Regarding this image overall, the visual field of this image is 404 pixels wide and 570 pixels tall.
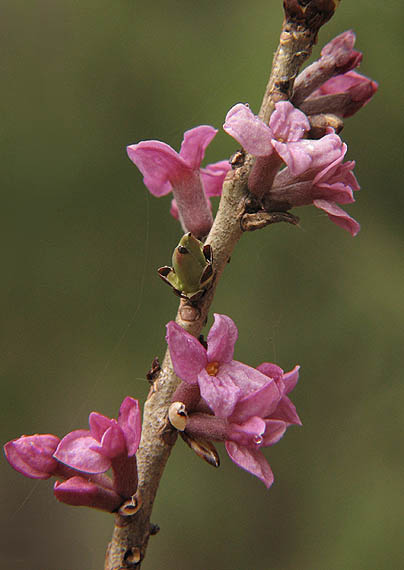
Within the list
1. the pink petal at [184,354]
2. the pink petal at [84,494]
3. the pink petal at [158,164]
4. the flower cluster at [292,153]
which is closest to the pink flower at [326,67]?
the flower cluster at [292,153]

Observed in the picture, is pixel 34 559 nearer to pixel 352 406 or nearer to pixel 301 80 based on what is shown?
pixel 352 406

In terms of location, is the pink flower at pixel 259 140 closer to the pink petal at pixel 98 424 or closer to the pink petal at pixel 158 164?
the pink petal at pixel 158 164

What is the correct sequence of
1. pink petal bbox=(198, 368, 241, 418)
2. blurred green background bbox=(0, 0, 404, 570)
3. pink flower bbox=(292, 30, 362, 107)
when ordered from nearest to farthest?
pink petal bbox=(198, 368, 241, 418) < pink flower bbox=(292, 30, 362, 107) < blurred green background bbox=(0, 0, 404, 570)

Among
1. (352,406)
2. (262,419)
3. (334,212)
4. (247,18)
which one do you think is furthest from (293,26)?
(247,18)

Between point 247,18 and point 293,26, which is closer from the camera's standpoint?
point 293,26

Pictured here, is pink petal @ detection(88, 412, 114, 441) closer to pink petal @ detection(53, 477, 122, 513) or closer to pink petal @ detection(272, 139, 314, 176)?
pink petal @ detection(53, 477, 122, 513)

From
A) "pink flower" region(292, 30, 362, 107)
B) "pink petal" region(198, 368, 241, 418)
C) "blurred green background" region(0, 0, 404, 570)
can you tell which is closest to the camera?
"pink petal" region(198, 368, 241, 418)

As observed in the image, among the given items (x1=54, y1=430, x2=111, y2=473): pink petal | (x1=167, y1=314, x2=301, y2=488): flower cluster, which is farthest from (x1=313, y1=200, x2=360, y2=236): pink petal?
(x1=54, y1=430, x2=111, y2=473): pink petal

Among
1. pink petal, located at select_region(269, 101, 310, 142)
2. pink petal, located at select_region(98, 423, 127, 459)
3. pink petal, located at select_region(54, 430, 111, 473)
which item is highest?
pink petal, located at select_region(269, 101, 310, 142)
